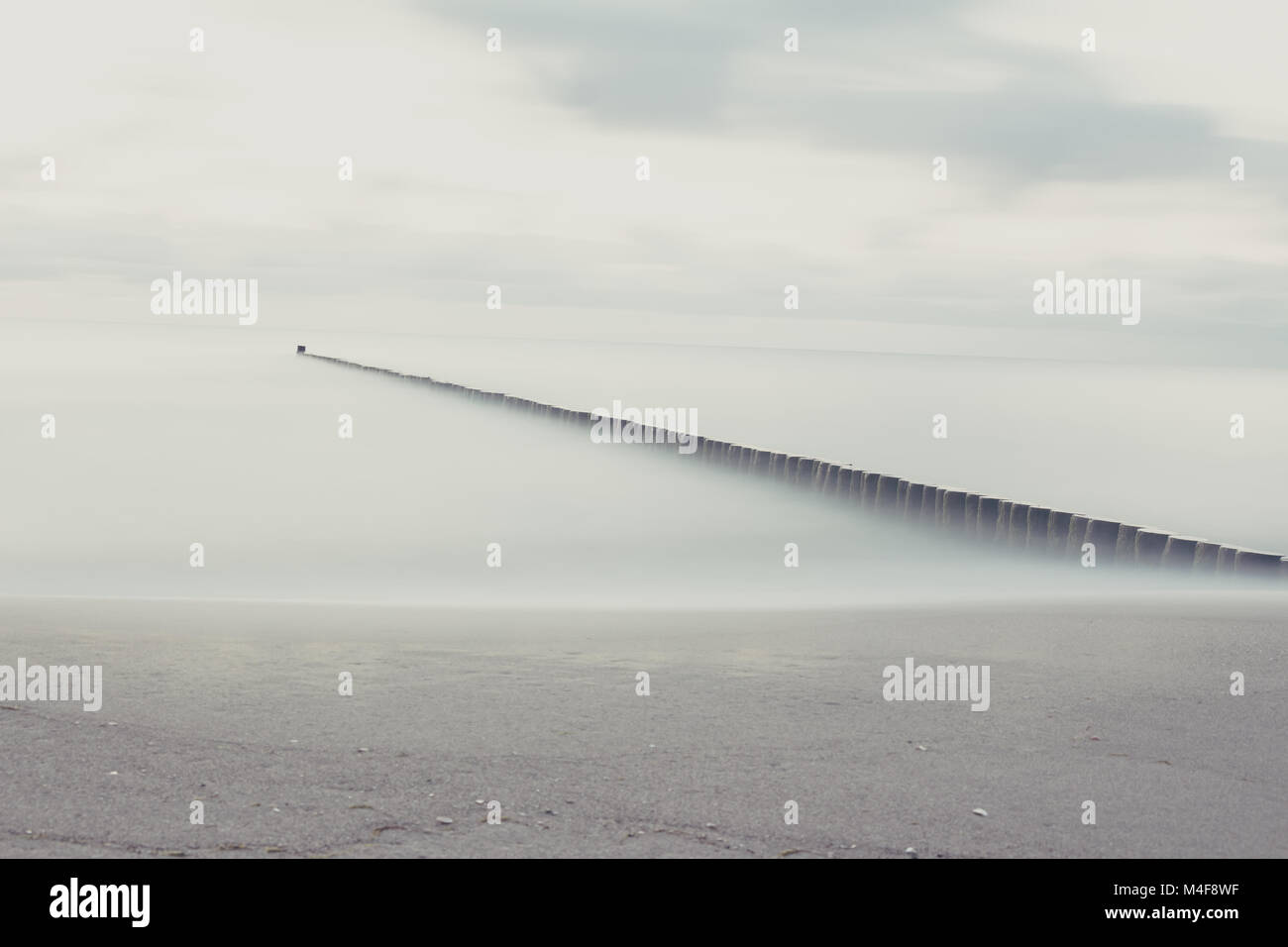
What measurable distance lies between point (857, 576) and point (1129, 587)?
3.32m

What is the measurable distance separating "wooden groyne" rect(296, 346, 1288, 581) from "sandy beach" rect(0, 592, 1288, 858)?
5.99 meters

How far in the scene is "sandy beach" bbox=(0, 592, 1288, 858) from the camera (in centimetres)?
501

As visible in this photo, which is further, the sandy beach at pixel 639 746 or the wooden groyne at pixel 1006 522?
the wooden groyne at pixel 1006 522

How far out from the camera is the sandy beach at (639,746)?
16.4 ft

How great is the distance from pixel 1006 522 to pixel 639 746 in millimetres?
14155

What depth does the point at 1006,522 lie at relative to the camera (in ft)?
63.3

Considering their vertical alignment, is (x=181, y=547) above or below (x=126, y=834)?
above

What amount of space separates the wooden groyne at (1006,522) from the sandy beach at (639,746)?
5988 millimetres

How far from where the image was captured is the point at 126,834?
16.0ft

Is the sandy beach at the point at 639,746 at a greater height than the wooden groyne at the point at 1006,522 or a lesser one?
lesser

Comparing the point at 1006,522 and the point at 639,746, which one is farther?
the point at 1006,522

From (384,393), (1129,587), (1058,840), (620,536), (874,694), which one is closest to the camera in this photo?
(1058,840)
